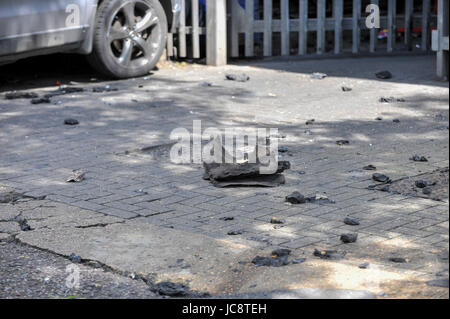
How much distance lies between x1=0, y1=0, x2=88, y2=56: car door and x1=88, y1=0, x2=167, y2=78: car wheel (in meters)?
0.43

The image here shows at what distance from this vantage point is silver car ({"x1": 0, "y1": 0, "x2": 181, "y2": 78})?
8.72m

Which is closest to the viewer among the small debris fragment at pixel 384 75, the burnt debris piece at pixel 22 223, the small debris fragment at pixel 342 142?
the burnt debris piece at pixel 22 223

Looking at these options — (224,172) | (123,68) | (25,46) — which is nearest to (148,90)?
(123,68)

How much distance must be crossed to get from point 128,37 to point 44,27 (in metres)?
1.48

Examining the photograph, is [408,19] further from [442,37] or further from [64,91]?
[64,91]

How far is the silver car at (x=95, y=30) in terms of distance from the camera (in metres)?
8.72

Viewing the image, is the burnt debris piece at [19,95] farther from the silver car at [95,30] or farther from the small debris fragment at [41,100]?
the silver car at [95,30]

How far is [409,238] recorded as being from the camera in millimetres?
4180

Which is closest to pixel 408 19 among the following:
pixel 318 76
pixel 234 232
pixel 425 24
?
pixel 425 24

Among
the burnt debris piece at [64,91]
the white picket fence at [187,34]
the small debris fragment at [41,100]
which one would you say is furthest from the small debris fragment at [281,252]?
the white picket fence at [187,34]

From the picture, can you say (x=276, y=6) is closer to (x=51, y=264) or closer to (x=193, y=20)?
(x=193, y=20)

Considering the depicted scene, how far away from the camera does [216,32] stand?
1183 centimetres

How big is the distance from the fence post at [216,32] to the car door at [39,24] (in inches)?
106

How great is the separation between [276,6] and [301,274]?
36.5ft
